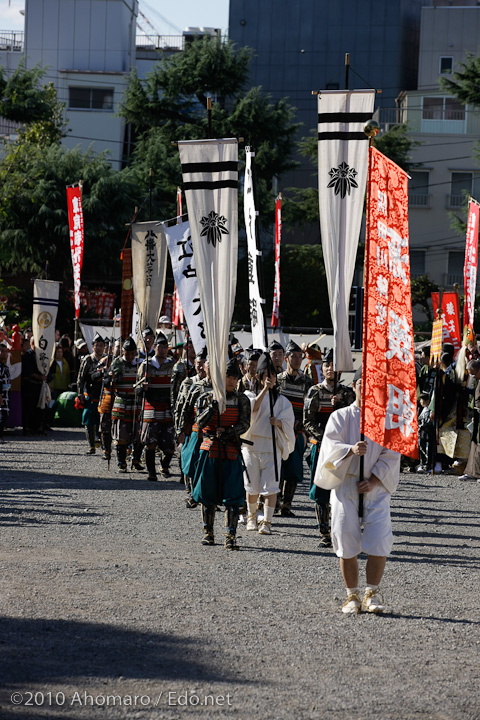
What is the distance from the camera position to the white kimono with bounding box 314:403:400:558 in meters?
6.91

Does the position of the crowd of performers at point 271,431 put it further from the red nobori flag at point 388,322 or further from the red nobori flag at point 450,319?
the red nobori flag at point 450,319

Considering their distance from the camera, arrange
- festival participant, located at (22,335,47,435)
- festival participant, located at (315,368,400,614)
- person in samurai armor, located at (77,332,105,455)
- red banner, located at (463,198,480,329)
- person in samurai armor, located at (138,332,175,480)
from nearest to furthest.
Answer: festival participant, located at (315,368,400,614) < person in samurai armor, located at (138,332,175,480) < person in samurai armor, located at (77,332,105,455) < red banner, located at (463,198,480,329) < festival participant, located at (22,335,47,435)

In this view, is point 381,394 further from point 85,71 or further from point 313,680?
point 85,71

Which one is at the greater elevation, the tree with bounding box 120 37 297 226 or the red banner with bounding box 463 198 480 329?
the tree with bounding box 120 37 297 226

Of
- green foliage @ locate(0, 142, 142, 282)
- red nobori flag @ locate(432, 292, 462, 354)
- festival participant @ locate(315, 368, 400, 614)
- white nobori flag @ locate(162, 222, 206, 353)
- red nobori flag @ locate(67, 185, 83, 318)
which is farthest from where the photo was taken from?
green foliage @ locate(0, 142, 142, 282)

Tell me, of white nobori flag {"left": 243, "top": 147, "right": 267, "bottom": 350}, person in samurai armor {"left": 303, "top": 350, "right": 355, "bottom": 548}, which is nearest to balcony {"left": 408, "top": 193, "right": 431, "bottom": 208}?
white nobori flag {"left": 243, "top": 147, "right": 267, "bottom": 350}

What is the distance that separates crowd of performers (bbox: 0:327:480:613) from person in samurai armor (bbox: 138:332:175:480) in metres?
0.02

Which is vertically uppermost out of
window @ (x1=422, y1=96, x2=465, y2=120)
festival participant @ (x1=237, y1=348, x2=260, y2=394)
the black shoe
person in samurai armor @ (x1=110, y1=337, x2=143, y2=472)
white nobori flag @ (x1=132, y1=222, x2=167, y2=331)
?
window @ (x1=422, y1=96, x2=465, y2=120)

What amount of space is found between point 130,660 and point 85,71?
4858 centimetres

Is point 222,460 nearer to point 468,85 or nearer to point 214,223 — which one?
point 214,223

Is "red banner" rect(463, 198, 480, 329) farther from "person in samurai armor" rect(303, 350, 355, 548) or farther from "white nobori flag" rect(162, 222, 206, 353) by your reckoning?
"person in samurai armor" rect(303, 350, 355, 548)

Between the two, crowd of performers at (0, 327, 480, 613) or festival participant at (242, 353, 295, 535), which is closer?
crowd of performers at (0, 327, 480, 613)

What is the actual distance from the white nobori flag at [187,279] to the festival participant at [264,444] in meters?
2.24

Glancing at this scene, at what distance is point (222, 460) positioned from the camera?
9.53m
